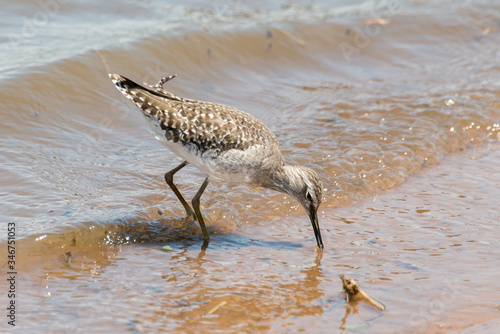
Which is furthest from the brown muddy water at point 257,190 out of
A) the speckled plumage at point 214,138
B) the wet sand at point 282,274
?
the speckled plumage at point 214,138

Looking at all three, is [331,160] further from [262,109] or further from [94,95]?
[94,95]

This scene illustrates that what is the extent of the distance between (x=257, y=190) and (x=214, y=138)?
1.41 meters

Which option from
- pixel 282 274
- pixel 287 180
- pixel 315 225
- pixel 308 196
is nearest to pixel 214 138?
pixel 287 180

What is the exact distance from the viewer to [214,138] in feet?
21.7

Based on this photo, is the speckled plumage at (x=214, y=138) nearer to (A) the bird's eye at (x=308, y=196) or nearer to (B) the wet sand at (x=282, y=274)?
(A) the bird's eye at (x=308, y=196)

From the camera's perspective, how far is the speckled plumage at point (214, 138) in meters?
6.62

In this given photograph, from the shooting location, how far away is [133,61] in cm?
1047

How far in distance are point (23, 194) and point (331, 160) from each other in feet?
Answer: 12.3

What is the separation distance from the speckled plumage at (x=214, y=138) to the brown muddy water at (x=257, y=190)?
22.5 inches

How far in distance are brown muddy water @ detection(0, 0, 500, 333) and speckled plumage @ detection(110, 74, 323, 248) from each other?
22.5 inches

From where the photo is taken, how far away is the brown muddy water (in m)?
5.48

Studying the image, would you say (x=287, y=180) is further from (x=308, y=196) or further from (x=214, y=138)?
(x=214, y=138)

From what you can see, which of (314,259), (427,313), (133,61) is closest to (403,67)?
(133,61)

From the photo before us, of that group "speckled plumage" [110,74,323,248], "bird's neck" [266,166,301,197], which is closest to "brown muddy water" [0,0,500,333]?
"bird's neck" [266,166,301,197]
